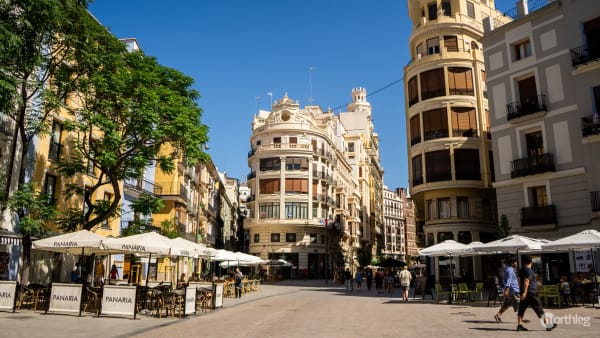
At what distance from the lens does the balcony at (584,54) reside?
24.9 meters

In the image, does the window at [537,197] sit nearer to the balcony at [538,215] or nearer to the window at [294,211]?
the balcony at [538,215]

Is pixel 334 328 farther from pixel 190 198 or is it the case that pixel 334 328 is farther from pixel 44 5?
pixel 190 198

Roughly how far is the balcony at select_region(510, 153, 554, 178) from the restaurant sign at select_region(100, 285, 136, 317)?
22.9 m

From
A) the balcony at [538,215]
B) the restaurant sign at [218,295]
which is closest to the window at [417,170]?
the balcony at [538,215]

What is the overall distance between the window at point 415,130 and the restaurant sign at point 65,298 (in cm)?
2825

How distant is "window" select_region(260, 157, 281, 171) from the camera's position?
2467 inches

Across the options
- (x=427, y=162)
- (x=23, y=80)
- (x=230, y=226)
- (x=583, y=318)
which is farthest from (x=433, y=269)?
(x=230, y=226)

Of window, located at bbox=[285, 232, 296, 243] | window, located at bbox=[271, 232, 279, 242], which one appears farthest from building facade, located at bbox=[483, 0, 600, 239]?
window, located at bbox=[271, 232, 279, 242]

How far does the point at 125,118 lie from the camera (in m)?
20.1

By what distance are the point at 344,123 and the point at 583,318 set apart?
267ft

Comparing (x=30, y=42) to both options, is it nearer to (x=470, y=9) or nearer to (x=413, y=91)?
(x=413, y=91)

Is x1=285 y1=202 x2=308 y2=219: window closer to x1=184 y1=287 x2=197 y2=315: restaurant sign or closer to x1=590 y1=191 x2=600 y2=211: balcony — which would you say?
x1=590 y1=191 x2=600 y2=211: balcony

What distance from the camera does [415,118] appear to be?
3772 centimetres
